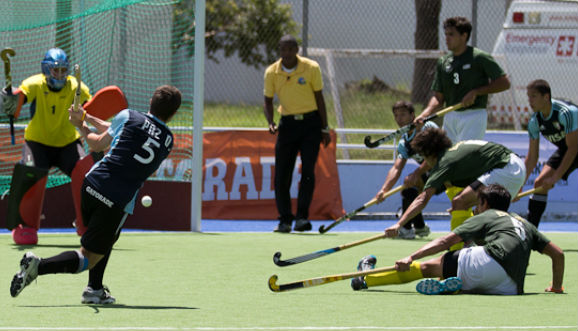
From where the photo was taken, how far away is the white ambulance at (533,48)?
49.6 ft

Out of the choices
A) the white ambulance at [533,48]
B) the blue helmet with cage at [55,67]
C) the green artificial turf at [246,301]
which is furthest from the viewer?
the white ambulance at [533,48]

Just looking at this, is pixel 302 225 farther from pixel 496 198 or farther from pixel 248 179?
pixel 496 198

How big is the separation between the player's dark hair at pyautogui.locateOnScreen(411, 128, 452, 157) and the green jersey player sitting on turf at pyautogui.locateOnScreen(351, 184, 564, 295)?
0.66 m

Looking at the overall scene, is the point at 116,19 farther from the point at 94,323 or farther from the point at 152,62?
the point at 94,323

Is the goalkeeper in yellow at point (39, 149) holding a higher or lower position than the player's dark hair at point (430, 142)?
lower

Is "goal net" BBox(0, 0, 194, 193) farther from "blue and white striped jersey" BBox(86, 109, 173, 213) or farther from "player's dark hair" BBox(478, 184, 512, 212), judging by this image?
"player's dark hair" BBox(478, 184, 512, 212)

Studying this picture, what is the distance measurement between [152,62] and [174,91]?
5.05 meters

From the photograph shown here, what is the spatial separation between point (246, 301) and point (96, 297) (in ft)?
2.77

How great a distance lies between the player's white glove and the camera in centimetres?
864

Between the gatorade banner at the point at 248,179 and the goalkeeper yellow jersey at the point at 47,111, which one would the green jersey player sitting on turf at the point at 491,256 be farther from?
the gatorade banner at the point at 248,179

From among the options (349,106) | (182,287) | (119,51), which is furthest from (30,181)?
(349,106)

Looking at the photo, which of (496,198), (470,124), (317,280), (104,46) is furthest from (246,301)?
(104,46)

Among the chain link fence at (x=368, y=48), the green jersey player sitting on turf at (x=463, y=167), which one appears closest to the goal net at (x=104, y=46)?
the chain link fence at (x=368, y=48)

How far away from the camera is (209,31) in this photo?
16141 mm
